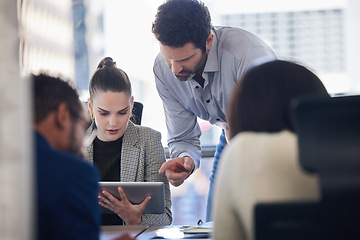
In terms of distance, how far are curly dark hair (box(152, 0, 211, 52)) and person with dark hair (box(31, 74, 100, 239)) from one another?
1.15 m

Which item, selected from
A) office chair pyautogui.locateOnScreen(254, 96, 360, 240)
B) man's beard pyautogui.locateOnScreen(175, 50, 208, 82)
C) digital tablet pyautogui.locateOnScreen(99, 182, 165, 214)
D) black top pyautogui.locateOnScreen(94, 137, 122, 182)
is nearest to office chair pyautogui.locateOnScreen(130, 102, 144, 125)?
black top pyautogui.locateOnScreen(94, 137, 122, 182)

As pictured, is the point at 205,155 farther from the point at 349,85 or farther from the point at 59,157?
the point at 59,157

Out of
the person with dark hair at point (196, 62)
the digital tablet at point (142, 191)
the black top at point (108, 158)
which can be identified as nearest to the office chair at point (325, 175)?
the digital tablet at point (142, 191)

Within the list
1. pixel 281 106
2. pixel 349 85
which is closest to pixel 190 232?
pixel 281 106

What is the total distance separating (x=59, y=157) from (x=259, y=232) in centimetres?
49

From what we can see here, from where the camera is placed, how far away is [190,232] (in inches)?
69.1

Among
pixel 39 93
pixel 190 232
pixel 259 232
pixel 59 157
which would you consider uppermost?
pixel 39 93

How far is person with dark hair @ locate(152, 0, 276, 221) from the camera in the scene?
2.30 metres

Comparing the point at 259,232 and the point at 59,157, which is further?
the point at 59,157

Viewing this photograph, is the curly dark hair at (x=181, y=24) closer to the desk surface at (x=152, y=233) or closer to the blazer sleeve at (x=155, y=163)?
the blazer sleeve at (x=155, y=163)

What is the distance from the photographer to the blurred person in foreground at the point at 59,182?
1052mm

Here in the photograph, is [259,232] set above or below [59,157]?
below

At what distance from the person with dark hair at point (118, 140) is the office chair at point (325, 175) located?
1.67 m

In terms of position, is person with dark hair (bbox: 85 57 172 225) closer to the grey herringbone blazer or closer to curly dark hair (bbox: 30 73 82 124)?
the grey herringbone blazer
